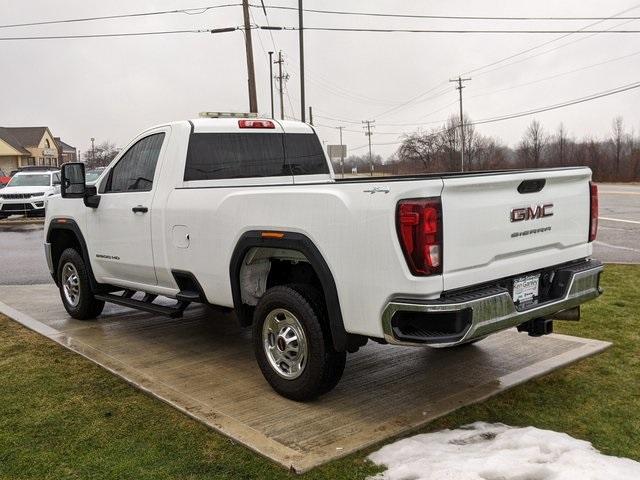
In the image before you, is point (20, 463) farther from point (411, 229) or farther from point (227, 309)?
point (411, 229)

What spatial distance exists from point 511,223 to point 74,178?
4.47m

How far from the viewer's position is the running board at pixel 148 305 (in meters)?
5.58

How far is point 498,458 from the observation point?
11.2 ft

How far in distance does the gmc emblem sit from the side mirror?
4.35m

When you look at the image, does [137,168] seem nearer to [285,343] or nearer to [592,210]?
[285,343]

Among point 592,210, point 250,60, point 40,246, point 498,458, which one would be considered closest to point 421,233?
point 498,458

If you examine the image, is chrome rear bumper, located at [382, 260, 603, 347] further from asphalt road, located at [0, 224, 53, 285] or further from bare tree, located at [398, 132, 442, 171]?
bare tree, located at [398, 132, 442, 171]

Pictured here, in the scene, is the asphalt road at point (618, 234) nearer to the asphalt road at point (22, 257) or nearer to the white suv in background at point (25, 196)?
the asphalt road at point (22, 257)

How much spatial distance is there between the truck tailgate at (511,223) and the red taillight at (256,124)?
9.30ft

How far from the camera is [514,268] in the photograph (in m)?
4.03

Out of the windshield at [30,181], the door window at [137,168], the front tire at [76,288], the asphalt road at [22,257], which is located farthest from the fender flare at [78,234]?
the windshield at [30,181]

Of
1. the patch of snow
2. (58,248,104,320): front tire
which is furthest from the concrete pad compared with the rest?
the patch of snow

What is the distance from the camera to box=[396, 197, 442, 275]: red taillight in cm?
351

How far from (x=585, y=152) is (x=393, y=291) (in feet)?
244
